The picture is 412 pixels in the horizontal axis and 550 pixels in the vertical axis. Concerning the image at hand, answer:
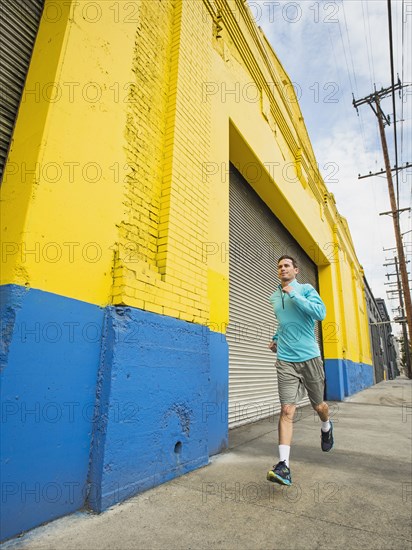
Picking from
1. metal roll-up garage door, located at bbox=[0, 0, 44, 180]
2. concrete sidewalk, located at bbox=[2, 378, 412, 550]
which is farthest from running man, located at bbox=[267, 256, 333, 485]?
metal roll-up garage door, located at bbox=[0, 0, 44, 180]

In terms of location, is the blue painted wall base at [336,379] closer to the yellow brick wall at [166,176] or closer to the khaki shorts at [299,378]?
the khaki shorts at [299,378]

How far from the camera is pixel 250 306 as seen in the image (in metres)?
5.84

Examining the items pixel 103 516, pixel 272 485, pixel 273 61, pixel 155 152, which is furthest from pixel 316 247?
pixel 103 516

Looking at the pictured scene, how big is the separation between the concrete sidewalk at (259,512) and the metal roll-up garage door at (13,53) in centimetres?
221

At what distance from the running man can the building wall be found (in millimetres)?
711

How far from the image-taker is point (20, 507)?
5.67ft

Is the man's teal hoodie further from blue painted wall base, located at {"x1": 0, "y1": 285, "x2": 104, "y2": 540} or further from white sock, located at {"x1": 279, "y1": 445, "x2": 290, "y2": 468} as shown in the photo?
blue painted wall base, located at {"x1": 0, "y1": 285, "x2": 104, "y2": 540}

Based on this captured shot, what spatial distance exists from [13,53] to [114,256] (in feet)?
5.32

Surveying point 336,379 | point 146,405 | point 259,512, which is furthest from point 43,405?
point 336,379

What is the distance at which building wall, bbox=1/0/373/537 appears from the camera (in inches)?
75.0

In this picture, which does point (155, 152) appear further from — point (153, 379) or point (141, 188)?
point (153, 379)

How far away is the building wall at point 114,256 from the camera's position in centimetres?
191

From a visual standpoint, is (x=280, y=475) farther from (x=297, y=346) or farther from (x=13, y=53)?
(x=13, y=53)

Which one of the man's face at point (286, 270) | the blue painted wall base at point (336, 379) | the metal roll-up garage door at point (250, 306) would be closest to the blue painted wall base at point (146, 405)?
the man's face at point (286, 270)
